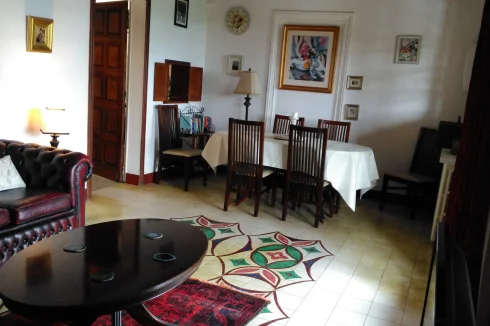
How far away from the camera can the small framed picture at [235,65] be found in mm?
6102

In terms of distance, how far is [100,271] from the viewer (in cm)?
184

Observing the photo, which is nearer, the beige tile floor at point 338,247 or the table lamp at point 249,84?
the beige tile floor at point 338,247

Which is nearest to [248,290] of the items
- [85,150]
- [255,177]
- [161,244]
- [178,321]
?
[178,321]

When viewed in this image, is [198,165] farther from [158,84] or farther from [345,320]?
[345,320]

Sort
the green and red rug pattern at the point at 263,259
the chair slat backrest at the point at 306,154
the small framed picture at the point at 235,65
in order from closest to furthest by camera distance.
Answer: the green and red rug pattern at the point at 263,259 → the chair slat backrest at the point at 306,154 → the small framed picture at the point at 235,65

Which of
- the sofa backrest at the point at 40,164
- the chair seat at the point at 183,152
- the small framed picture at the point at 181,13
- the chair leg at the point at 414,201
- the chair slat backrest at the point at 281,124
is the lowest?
the chair leg at the point at 414,201

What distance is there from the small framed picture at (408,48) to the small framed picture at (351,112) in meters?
0.74

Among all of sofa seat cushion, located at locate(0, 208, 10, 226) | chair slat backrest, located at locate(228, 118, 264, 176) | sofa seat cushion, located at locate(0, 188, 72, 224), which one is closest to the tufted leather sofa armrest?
sofa seat cushion, located at locate(0, 188, 72, 224)

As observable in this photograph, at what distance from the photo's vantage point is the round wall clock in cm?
598

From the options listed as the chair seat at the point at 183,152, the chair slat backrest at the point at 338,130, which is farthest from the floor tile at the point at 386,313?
the chair seat at the point at 183,152

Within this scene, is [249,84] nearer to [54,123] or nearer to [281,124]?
[281,124]

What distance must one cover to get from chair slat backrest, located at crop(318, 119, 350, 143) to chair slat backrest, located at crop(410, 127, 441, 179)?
0.85 meters

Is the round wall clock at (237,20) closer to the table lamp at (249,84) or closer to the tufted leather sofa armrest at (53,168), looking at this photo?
the table lamp at (249,84)

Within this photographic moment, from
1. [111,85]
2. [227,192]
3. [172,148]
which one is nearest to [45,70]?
[111,85]
